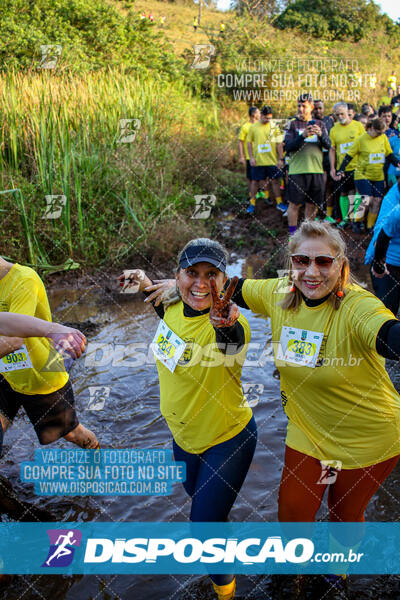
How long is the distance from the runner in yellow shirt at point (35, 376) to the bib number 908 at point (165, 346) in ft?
2.76

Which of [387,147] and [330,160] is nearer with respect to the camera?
[387,147]

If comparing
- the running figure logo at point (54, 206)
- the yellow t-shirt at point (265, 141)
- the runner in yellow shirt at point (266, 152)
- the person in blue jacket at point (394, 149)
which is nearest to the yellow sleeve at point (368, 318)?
the running figure logo at point (54, 206)

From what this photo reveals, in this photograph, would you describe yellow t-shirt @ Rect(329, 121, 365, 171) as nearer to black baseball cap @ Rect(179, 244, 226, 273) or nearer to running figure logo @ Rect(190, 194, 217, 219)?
running figure logo @ Rect(190, 194, 217, 219)

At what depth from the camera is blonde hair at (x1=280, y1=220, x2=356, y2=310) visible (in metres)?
2.62

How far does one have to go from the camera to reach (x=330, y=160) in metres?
9.86

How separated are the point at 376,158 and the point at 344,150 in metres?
0.97

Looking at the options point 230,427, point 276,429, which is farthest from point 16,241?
point 230,427

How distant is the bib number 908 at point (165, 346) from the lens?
109 inches

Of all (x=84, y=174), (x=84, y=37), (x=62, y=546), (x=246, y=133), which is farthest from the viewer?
(x=84, y=37)

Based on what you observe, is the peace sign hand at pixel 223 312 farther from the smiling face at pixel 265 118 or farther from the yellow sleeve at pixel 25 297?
the smiling face at pixel 265 118

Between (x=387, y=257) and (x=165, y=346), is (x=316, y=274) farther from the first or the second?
(x=387, y=257)

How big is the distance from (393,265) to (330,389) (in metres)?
2.55

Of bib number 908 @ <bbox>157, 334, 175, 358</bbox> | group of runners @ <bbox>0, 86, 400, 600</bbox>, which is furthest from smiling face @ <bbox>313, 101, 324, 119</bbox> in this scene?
bib number 908 @ <bbox>157, 334, 175, 358</bbox>

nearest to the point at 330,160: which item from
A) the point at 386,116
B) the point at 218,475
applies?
the point at 386,116
